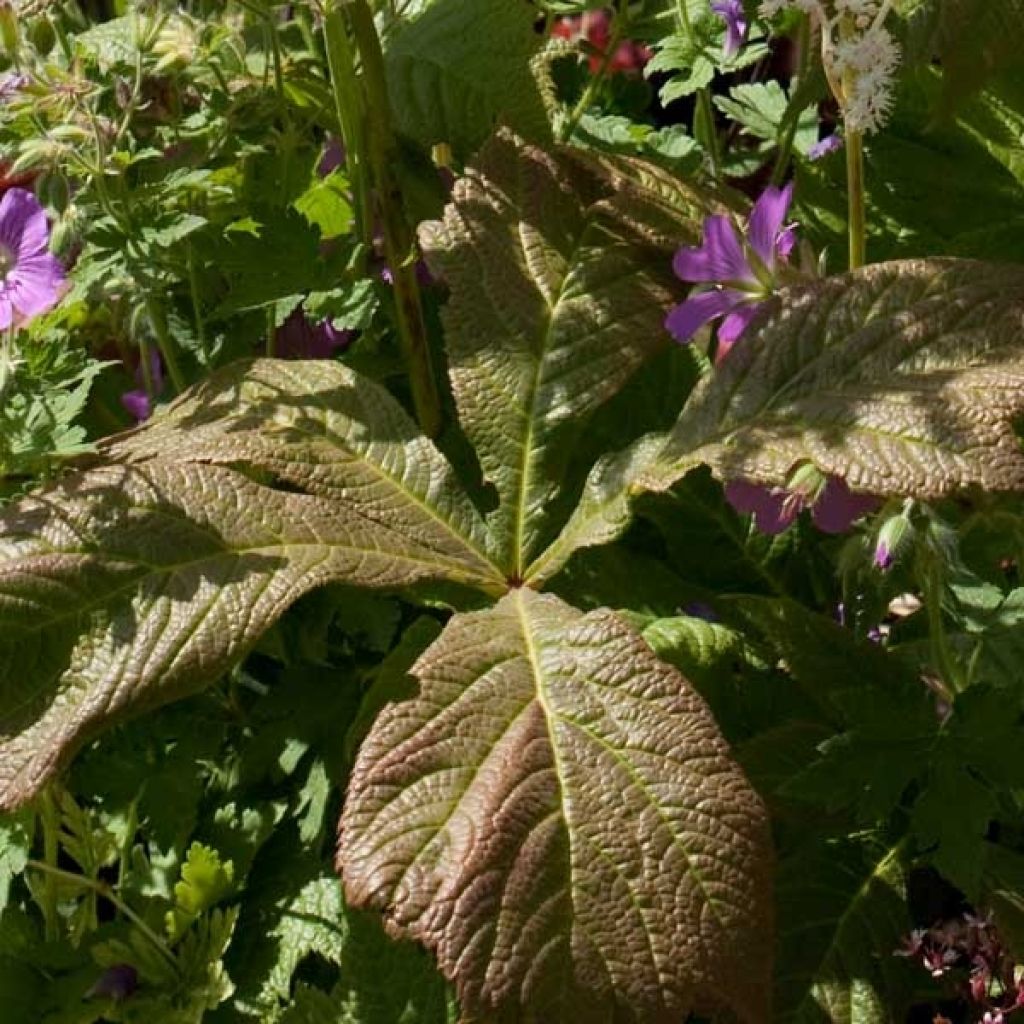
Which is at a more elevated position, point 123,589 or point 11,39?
point 11,39

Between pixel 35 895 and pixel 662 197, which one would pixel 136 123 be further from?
pixel 35 895

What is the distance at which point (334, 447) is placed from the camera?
1.36 m

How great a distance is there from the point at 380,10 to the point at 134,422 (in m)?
0.48

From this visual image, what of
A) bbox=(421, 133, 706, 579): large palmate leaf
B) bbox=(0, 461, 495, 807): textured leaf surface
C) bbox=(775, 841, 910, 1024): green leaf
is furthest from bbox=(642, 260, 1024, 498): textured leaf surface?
bbox=(775, 841, 910, 1024): green leaf

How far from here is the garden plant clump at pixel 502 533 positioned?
1.10 m

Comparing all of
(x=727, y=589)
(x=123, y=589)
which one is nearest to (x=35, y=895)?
(x=123, y=589)

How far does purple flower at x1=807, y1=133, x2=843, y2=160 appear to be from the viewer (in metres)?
1.78

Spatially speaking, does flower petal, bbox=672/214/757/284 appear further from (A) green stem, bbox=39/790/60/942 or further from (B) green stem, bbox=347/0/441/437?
(A) green stem, bbox=39/790/60/942

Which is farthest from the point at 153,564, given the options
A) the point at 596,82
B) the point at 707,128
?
the point at 707,128

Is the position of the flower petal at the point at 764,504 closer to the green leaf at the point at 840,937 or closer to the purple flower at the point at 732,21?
the green leaf at the point at 840,937

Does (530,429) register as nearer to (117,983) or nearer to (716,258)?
(716,258)

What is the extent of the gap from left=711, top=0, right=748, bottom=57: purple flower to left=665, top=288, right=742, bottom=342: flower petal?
0.48m

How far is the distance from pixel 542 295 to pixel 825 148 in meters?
0.58

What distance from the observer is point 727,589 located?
1585 millimetres
